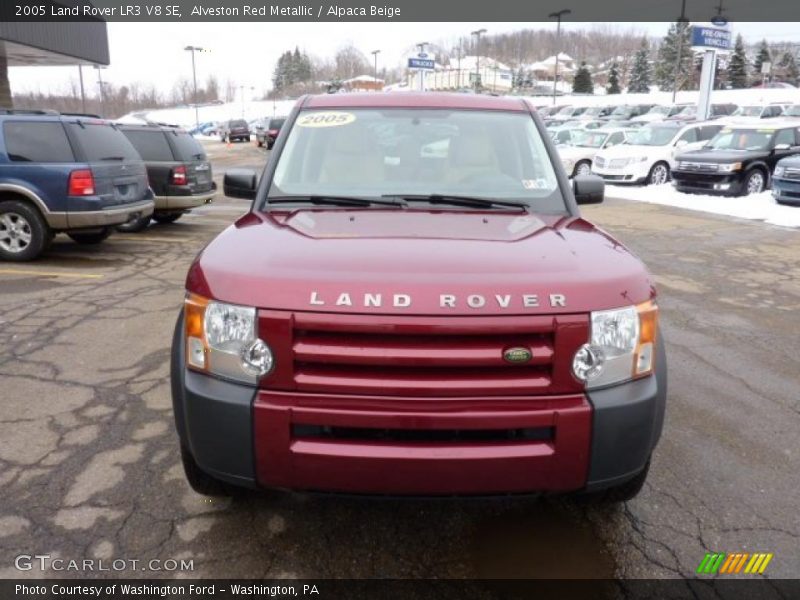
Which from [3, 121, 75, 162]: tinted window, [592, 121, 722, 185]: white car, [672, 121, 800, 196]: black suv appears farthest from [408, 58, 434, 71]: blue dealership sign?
[3, 121, 75, 162]: tinted window

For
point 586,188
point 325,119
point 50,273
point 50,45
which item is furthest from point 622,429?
point 50,45

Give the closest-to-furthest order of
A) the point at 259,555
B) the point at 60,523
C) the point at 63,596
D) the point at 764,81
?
1. the point at 63,596
2. the point at 259,555
3. the point at 60,523
4. the point at 764,81

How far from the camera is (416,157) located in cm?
364

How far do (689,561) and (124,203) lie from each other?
8309mm

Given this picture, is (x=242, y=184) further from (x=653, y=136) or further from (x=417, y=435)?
(x=653, y=136)

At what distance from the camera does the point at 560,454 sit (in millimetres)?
2244

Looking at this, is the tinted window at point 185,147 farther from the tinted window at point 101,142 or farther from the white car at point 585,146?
the white car at point 585,146

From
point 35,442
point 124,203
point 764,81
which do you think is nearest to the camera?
point 35,442

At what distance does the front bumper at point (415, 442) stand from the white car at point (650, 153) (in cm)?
1719

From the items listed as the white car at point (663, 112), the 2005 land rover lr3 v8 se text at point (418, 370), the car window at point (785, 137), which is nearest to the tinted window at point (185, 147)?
the 2005 land rover lr3 v8 se text at point (418, 370)

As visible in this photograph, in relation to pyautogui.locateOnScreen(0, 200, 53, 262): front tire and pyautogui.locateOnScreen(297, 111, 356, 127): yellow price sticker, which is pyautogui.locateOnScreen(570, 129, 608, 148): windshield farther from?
pyautogui.locateOnScreen(297, 111, 356, 127): yellow price sticker

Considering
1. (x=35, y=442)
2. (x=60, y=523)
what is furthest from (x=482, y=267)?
(x=35, y=442)

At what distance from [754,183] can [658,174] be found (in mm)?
3391

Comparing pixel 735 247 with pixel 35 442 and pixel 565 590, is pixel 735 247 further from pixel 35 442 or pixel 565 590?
→ pixel 35 442
